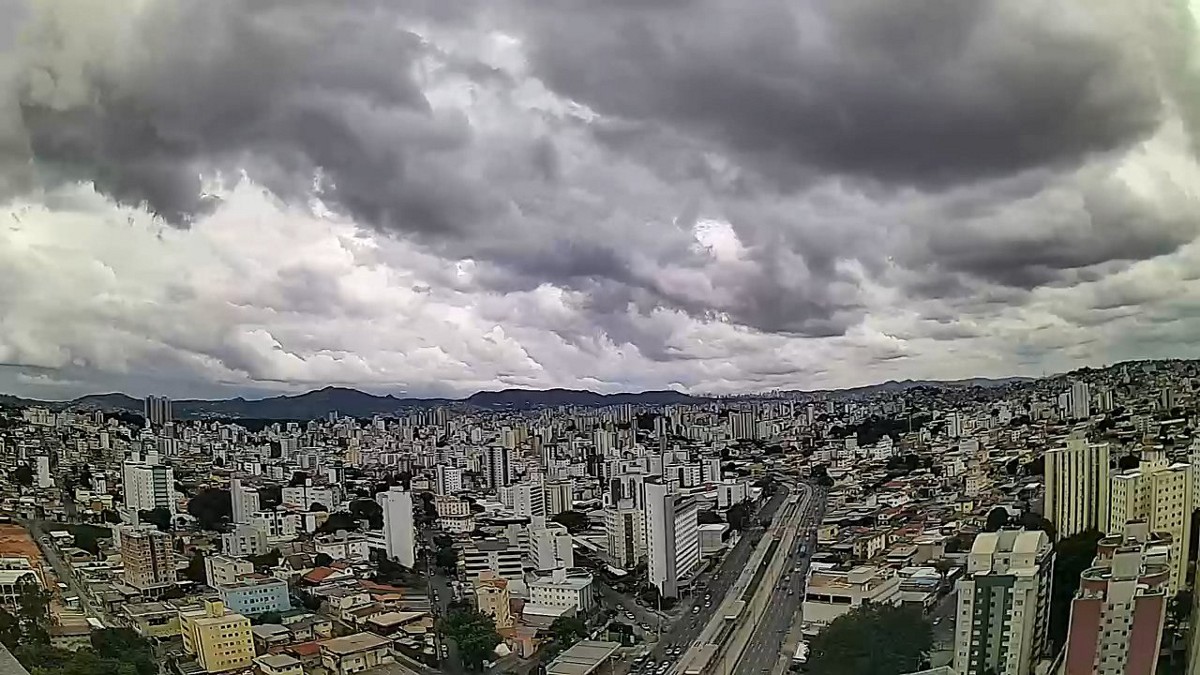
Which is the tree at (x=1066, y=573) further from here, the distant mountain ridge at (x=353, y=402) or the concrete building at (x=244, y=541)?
the concrete building at (x=244, y=541)

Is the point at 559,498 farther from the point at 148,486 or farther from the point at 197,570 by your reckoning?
the point at 148,486

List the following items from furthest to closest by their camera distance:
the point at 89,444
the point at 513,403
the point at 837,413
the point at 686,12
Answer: the point at 89,444, the point at 513,403, the point at 837,413, the point at 686,12

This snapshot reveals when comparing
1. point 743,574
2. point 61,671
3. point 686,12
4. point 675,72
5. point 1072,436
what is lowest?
point 61,671

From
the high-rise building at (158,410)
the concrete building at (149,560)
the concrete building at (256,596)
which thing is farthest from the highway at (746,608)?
the high-rise building at (158,410)

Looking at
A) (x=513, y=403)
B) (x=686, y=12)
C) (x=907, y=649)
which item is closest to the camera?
(x=907, y=649)

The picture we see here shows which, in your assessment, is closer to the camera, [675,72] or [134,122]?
[675,72]

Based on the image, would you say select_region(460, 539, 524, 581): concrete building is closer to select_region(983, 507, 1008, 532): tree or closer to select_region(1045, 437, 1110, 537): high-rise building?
select_region(983, 507, 1008, 532): tree

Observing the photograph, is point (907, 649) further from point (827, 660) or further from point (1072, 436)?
point (1072, 436)

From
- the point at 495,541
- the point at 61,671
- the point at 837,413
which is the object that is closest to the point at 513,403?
the point at 495,541
